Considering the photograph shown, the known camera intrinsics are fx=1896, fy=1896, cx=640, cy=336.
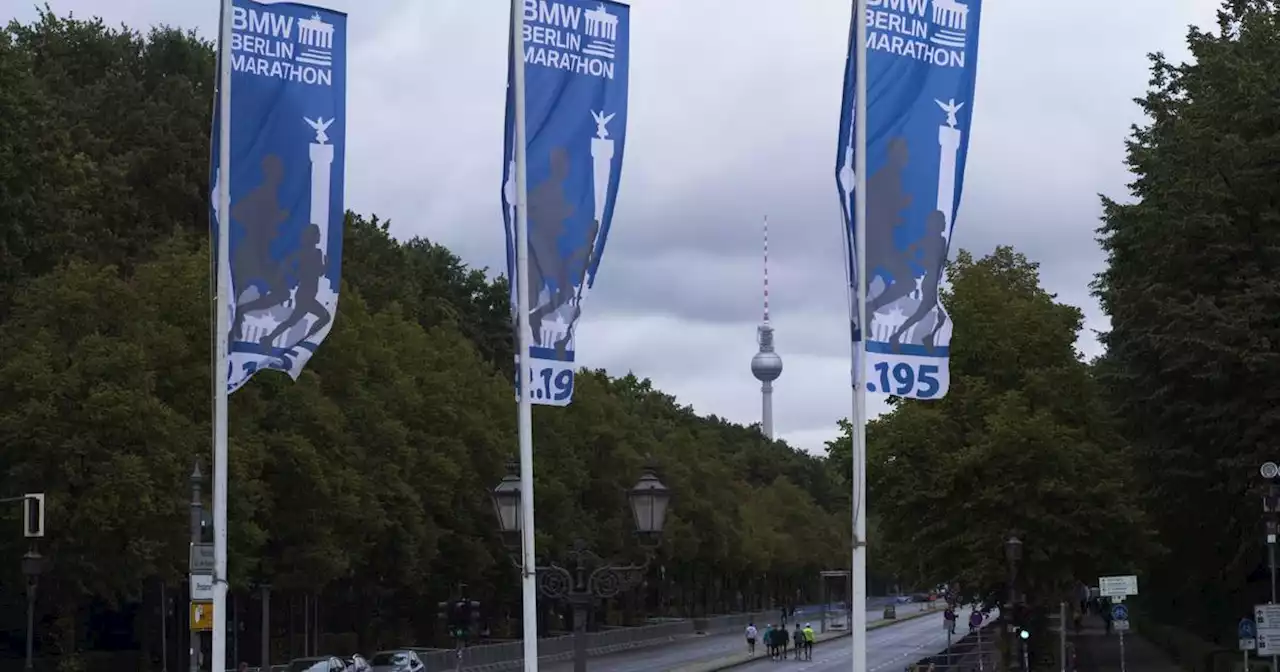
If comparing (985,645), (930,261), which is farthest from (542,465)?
(930,261)

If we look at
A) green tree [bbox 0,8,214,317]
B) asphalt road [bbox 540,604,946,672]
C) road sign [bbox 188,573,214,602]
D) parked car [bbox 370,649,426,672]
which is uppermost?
green tree [bbox 0,8,214,317]

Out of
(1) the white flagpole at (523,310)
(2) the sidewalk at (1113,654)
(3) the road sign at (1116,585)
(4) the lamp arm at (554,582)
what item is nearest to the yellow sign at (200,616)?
(4) the lamp arm at (554,582)

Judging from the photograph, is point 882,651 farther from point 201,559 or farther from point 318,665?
point 201,559

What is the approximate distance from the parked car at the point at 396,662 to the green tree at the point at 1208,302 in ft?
80.9

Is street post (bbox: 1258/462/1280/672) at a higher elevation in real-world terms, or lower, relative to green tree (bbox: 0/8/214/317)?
lower

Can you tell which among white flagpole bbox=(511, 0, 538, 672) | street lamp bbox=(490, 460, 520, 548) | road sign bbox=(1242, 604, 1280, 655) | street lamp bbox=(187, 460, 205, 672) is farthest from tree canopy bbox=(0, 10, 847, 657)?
Result: road sign bbox=(1242, 604, 1280, 655)

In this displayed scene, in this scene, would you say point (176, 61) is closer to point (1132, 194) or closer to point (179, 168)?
point (179, 168)

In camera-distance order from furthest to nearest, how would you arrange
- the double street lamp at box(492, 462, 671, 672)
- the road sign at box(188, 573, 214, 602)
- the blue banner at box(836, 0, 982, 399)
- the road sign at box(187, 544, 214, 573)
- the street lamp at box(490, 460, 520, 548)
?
the road sign at box(188, 573, 214, 602)
the road sign at box(187, 544, 214, 573)
the street lamp at box(490, 460, 520, 548)
the double street lamp at box(492, 462, 671, 672)
the blue banner at box(836, 0, 982, 399)

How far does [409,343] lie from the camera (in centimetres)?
7812

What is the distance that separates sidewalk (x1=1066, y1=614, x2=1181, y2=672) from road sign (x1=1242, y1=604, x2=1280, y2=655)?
1688 cm

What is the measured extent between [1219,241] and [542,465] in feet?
149

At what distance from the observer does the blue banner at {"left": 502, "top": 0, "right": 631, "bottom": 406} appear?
79.3 ft

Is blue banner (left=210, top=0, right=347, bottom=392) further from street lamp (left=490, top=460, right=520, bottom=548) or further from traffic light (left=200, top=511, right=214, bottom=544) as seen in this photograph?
traffic light (left=200, top=511, right=214, bottom=544)

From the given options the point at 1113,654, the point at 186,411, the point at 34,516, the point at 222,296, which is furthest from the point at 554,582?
the point at 1113,654
